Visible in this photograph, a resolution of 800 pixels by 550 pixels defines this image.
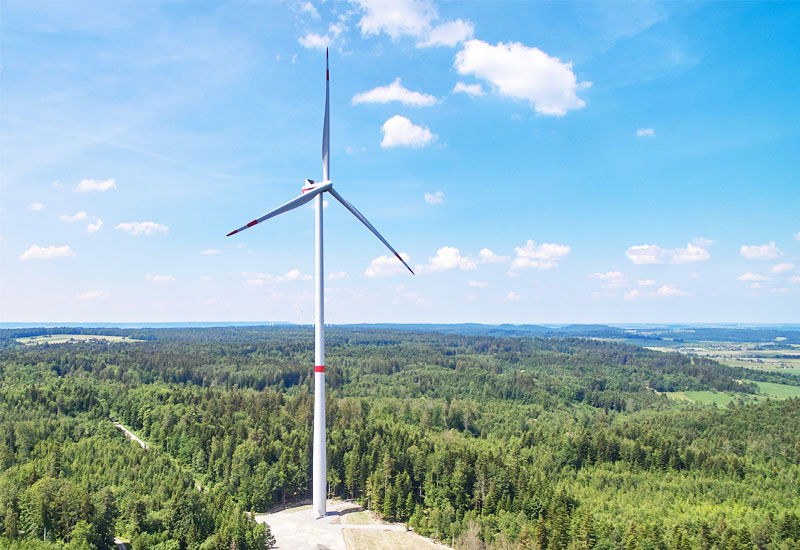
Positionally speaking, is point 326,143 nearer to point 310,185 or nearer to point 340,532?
point 310,185

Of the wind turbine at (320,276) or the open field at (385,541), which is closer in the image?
the wind turbine at (320,276)

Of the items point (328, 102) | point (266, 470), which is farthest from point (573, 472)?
point (328, 102)

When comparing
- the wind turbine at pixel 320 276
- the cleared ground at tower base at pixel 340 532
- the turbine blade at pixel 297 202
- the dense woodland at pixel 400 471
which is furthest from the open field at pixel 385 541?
the turbine blade at pixel 297 202

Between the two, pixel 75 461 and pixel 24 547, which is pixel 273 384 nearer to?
pixel 75 461

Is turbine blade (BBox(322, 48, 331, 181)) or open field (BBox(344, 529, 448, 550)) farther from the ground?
turbine blade (BBox(322, 48, 331, 181))

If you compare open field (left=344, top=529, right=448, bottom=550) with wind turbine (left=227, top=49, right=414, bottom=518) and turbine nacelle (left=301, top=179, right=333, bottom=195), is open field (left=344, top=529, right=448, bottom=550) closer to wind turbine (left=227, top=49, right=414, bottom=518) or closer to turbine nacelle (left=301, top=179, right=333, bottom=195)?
wind turbine (left=227, top=49, right=414, bottom=518)

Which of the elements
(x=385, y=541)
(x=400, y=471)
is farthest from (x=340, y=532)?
(x=400, y=471)

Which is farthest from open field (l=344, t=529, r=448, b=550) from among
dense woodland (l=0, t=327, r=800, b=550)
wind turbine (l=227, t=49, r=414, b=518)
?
wind turbine (l=227, t=49, r=414, b=518)

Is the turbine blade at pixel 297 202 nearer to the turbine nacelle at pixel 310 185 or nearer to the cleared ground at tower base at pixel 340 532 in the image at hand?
the turbine nacelle at pixel 310 185
